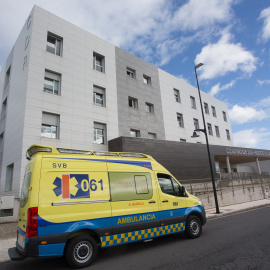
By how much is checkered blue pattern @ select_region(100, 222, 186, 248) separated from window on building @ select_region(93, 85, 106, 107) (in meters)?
13.8

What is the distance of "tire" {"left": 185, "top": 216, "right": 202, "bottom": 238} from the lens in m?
6.32

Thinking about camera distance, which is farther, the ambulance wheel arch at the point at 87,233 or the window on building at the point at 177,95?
the window on building at the point at 177,95

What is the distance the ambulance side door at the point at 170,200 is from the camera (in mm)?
5895

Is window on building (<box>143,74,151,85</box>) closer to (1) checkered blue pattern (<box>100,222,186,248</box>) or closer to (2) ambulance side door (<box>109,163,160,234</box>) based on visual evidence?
(2) ambulance side door (<box>109,163,160,234</box>)

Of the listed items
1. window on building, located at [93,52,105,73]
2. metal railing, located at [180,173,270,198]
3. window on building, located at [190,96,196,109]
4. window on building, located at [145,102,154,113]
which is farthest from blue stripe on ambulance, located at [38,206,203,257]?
window on building, located at [190,96,196,109]

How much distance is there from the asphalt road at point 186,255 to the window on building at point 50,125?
10.3 metres

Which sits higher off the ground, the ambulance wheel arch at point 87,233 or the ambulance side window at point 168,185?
the ambulance side window at point 168,185

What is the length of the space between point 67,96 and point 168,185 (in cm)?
1230

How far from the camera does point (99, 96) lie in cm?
1844

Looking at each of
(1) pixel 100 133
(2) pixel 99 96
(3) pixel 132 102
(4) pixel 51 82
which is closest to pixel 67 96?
(4) pixel 51 82

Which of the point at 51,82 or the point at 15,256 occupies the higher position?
the point at 51,82

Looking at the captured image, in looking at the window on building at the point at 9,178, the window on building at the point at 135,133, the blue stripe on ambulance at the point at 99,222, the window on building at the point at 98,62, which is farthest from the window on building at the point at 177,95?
the blue stripe on ambulance at the point at 99,222

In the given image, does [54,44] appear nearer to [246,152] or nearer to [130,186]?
[130,186]

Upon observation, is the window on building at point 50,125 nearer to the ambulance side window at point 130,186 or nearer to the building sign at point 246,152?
the ambulance side window at point 130,186
